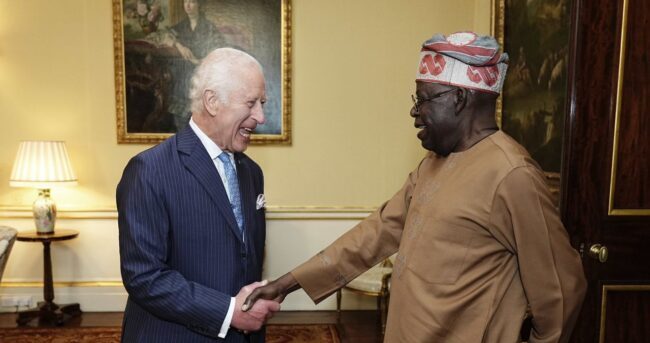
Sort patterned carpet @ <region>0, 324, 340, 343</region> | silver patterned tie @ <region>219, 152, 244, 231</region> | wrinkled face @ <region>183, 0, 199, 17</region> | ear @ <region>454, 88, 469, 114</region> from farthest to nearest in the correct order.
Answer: wrinkled face @ <region>183, 0, 199, 17</region> < patterned carpet @ <region>0, 324, 340, 343</region> < silver patterned tie @ <region>219, 152, 244, 231</region> < ear @ <region>454, 88, 469, 114</region>

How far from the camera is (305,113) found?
453cm

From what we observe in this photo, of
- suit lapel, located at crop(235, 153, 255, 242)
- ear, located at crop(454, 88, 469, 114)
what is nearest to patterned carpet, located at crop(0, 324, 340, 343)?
suit lapel, located at crop(235, 153, 255, 242)

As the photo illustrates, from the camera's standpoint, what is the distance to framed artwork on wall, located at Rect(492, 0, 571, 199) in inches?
116

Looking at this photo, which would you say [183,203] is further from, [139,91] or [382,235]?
[139,91]

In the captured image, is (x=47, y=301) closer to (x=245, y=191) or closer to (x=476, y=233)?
(x=245, y=191)

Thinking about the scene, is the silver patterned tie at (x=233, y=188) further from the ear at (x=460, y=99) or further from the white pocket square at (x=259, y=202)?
the ear at (x=460, y=99)

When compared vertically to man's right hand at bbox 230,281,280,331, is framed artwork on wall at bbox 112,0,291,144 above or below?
above

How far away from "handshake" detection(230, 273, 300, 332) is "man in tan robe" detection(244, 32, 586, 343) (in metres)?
0.46

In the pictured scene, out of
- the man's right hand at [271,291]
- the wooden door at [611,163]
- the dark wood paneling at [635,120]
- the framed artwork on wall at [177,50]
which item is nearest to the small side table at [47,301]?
the framed artwork on wall at [177,50]

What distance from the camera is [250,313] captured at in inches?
67.2

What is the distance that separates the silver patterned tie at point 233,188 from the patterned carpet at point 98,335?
7.90 ft

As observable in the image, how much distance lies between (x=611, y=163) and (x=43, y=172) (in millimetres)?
3977

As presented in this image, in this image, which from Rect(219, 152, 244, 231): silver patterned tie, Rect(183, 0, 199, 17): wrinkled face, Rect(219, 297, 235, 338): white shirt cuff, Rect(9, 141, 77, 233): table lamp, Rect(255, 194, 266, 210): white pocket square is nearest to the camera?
Rect(219, 297, 235, 338): white shirt cuff

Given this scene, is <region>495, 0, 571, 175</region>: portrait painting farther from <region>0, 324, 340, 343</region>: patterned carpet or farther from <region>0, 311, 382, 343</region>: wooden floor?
<region>0, 324, 340, 343</region>: patterned carpet
